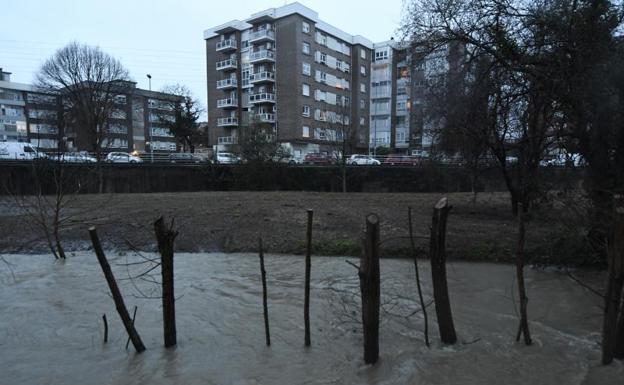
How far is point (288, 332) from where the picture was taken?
20.8 feet

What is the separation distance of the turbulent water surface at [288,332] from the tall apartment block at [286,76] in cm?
5039

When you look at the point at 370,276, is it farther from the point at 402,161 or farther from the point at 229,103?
the point at 229,103

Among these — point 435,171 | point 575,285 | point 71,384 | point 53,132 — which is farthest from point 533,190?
point 53,132

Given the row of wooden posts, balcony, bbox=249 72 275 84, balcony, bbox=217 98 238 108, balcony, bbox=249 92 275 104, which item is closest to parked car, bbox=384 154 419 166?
balcony, bbox=249 92 275 104

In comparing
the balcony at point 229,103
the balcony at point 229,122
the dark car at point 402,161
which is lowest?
the dark car at point 402,161

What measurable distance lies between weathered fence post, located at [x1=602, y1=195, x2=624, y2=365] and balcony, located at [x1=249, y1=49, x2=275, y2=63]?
64270 millimetres

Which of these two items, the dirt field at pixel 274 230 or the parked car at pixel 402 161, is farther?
the parked car at pixel 402 161

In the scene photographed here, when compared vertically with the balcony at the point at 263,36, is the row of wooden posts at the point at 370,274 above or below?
below

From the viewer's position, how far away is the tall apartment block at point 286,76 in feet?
208

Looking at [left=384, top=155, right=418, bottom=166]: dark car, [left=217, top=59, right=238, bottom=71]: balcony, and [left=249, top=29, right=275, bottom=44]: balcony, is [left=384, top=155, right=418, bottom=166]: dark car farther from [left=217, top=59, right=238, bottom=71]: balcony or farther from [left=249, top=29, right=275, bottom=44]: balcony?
[left=217, top=59, right=238, bottom=71]: balcony

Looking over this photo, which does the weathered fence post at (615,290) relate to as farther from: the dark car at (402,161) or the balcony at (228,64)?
the balcony at (228,64)

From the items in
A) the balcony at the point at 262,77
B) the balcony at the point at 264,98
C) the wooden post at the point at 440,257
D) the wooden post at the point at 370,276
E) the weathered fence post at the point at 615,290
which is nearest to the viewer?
the weathered fence post at the point at 615,290

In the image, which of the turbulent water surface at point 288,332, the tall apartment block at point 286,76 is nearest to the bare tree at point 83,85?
the tall apartment block at point 286,76

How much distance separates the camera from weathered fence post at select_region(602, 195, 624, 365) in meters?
4.02
